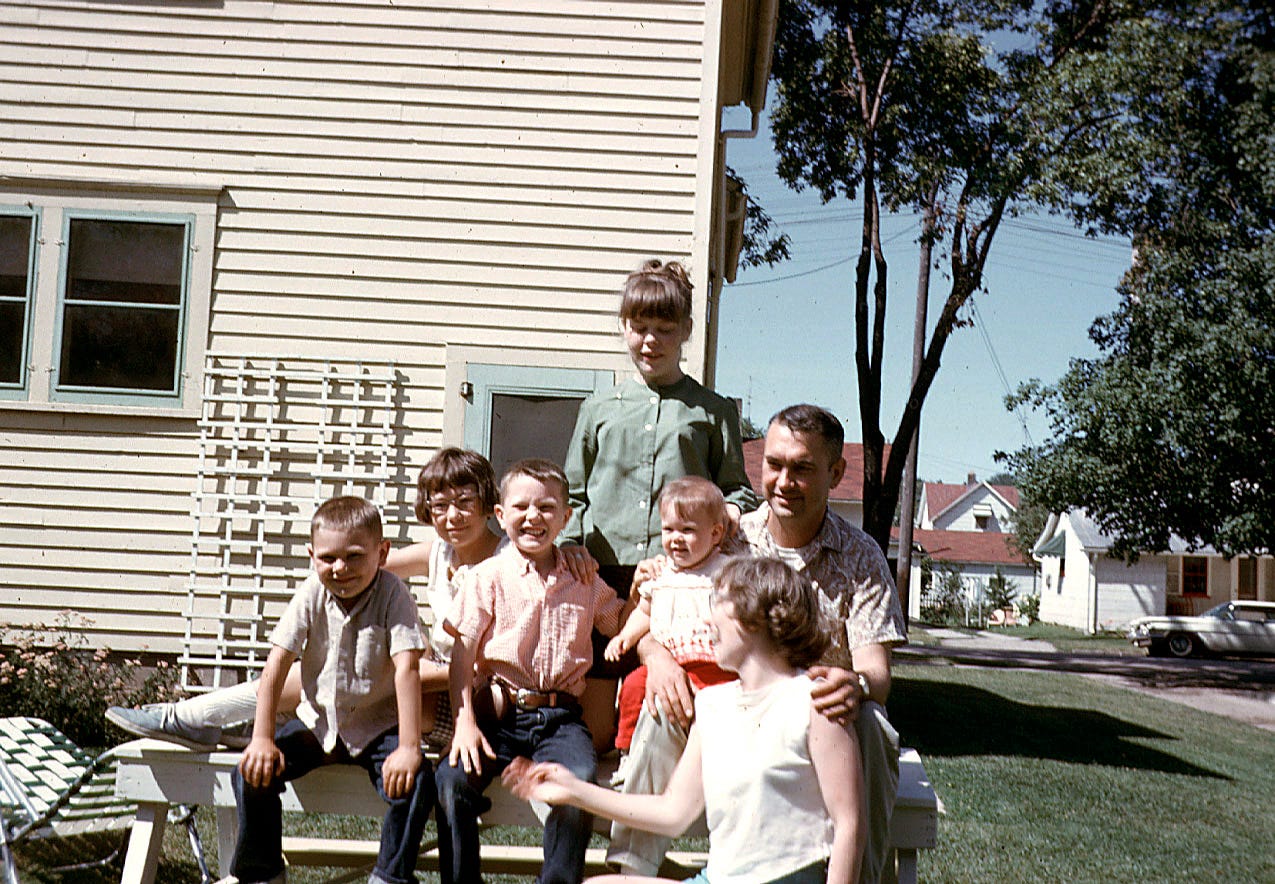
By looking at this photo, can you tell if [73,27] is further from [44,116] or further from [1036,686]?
[1036,686]

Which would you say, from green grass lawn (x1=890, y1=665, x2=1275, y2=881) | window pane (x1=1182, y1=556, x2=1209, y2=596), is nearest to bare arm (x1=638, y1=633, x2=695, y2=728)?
green grass lawn (x1=890, y1=665, x2=1275, y2=881)

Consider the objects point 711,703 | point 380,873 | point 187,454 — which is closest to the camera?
point 711,703

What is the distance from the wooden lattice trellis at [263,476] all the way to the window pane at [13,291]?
1193 mm

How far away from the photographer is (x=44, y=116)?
7.65m

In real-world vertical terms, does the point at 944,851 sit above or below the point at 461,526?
below

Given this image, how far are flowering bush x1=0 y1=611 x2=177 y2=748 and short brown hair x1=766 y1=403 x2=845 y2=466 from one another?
5.52m

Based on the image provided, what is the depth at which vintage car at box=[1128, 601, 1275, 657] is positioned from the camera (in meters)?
24.6

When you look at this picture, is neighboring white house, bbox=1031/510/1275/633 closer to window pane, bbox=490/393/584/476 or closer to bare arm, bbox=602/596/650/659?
window pane, bbox=490/393/584/476

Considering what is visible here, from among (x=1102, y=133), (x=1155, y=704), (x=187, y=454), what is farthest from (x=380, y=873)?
(x=1102, y=133)

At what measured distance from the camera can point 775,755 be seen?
2.52 m

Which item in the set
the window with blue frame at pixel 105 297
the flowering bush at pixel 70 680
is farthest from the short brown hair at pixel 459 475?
the window with blue frame at pixel 105 297

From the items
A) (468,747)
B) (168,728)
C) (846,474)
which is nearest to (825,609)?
(468,747)

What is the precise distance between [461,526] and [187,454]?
464 centimetres

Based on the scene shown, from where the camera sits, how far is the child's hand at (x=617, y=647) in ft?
10.7
